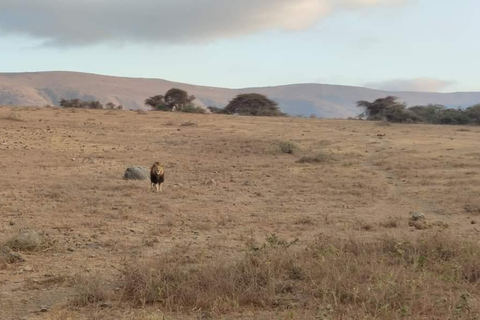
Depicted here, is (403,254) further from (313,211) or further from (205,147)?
(205,147)

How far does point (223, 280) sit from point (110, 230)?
3194 mm

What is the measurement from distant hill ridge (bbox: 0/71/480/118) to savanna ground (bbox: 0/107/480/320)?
54.4m

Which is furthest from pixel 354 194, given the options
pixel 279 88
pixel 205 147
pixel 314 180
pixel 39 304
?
pixel 279 88

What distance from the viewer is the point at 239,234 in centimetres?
729

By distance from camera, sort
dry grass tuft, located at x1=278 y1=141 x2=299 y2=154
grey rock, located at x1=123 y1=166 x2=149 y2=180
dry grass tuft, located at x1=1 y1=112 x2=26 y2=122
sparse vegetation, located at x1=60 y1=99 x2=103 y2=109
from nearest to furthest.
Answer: grey rock, located at x1=123 y1=166 x2=149 y2=180
dry grass tuft, located at x1=278 y1=141 x2=299 y2=154
dry grass tuft, located at x1=1 y1=112 x2=26 y2=122
sparse vegetation, located at x1=60 y1=99 x2=103 y2=109

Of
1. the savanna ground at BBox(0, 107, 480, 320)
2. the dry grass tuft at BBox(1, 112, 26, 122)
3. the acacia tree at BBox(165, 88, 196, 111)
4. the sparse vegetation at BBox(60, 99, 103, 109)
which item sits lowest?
the savanna ground at BBox(0, 107, 480, 320)

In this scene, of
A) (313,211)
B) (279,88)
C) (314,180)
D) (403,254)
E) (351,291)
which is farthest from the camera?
(279,88)

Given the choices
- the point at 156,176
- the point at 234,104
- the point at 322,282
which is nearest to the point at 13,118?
the point at 156,176

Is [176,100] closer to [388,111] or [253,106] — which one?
[253,106]

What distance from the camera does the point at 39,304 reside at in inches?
179

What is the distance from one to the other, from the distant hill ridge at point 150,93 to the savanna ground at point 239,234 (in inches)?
2143

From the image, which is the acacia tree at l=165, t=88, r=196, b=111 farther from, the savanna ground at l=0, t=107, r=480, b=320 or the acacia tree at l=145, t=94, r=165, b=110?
the savanna ground at l=0, t=107, r=480, b=320

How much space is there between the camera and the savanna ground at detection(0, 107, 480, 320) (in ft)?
14.4

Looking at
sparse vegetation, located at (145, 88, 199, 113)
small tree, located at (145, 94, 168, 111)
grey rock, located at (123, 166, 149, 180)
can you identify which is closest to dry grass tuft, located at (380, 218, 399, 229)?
grey rock, located at (123, 166, 149, 180)
